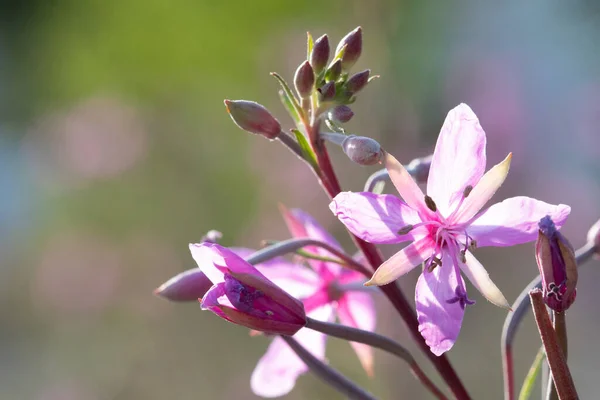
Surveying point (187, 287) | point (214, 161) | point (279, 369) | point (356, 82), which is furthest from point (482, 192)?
point (214, 161)

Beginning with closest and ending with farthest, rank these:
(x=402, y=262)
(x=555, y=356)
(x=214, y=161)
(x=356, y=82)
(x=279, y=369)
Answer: (x=555, y=356) → (x=402, y=262) → (x=356, y=82) → (x=279, y=369) → (x=214, y=161)

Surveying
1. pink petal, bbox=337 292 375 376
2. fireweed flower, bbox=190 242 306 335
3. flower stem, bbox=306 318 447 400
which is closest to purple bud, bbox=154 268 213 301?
fireweed flower, bbox=190 242 306 335

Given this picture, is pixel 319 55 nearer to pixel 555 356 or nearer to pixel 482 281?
pixel 482 281

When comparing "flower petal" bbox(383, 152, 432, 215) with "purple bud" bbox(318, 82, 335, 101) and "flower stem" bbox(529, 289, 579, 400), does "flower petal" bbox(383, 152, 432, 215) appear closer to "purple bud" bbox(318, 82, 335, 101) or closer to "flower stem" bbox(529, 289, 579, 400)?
"purple bud" bbox(318, 82, 335, 101)

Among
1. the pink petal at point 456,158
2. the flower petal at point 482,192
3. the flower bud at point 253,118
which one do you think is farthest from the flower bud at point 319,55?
the flower petal at point 482,192

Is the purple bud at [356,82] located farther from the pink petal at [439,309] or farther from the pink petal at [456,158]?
the pink petal at [439,309]

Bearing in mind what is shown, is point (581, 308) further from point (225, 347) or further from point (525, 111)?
point (225, 347)
